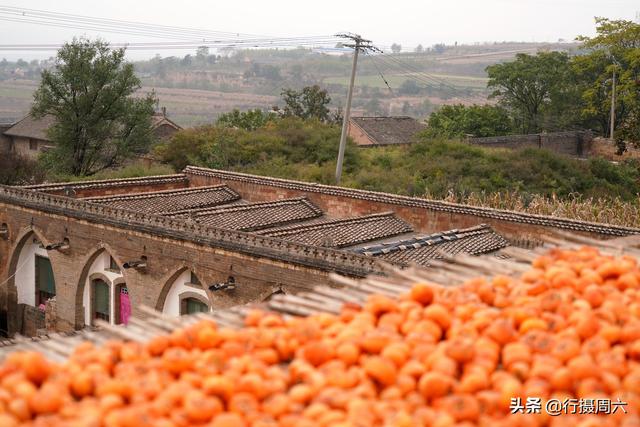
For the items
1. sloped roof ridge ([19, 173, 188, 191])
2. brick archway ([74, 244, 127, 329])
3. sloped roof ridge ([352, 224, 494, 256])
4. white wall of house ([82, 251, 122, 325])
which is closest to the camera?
sloped roof ridge ([352, 224, 494, 256])

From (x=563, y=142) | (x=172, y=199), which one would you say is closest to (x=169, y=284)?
(x=172, y=199)

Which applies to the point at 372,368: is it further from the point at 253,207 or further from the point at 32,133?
the point at 32,133

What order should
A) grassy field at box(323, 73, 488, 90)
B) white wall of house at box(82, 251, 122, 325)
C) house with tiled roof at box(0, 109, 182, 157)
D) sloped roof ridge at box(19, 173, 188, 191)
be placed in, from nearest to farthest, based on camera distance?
white wall of house at box(82, 251, 122, 325)
sloped roof ridge at box(19, 173, 188, 191)
house with tiled roof at box(0, 109, 182, 157)
grassy field at box(323, 73, 488, 90)

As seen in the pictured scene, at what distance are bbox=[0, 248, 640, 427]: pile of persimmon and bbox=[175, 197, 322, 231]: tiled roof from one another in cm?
1895

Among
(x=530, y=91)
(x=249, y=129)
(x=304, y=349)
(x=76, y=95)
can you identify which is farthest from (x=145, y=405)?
(x=530, y=91)

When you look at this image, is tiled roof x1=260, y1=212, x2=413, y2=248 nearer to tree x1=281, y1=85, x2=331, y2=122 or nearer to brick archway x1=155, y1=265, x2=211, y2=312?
brick archway x1=155, y1=265, x2=211, y2=312

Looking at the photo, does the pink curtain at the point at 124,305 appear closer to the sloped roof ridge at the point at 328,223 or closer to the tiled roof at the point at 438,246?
the sloped roof ridge at the point at 328,223

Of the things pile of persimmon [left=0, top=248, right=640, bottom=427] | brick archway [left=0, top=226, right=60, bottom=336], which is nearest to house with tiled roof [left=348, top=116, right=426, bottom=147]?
brick archway [left=0, top=226, right=60, bottom=336]

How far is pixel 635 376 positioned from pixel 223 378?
2803 mm

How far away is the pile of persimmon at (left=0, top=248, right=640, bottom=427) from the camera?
18.4ft

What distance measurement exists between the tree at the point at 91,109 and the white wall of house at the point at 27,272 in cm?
1649

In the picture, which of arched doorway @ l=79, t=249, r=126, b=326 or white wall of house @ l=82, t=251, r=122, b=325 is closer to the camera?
arched doorway @ l=79, t=249, r=126, b=326

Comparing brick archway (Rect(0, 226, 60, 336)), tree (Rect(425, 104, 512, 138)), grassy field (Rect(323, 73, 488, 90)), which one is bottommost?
brick archway (Rect(0, 226, 60, 336))

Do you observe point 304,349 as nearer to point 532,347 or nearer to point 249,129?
point 532,347
